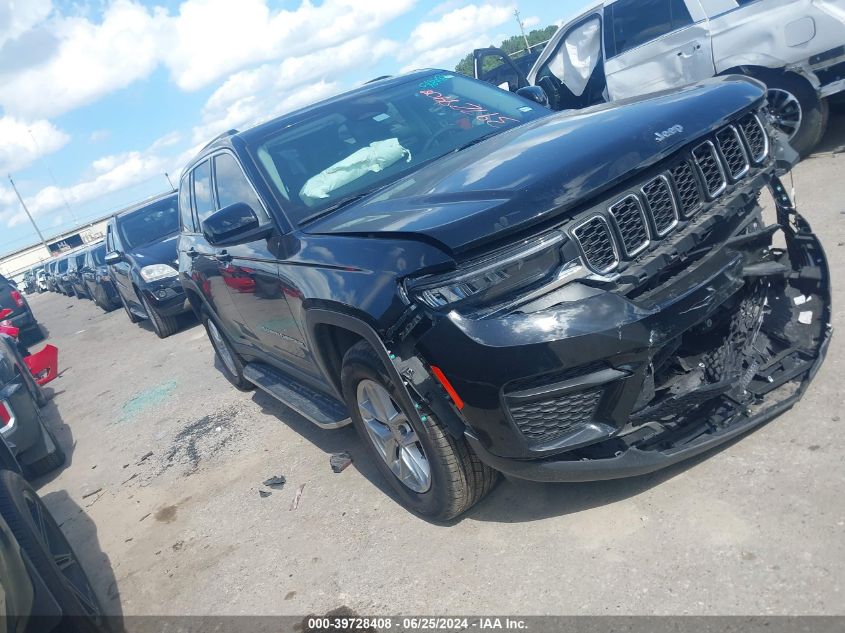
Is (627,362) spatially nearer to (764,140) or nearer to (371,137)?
(764,140)

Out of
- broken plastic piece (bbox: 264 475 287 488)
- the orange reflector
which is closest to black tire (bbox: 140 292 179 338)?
broken plastic piece (bbox: 264 475 287 488)

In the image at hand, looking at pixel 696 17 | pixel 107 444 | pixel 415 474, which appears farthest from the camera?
pixel 696 17

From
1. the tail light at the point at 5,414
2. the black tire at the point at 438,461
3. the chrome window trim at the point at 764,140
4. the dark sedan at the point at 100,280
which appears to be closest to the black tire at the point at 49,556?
the black tire at the point at 438,461

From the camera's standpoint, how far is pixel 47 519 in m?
3.59

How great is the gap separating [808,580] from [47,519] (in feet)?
11.4

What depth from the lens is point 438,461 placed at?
9.44 ft

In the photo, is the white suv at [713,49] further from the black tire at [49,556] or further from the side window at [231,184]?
the black tire at [49,556]

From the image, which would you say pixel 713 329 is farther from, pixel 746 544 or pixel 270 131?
pixel 270 131

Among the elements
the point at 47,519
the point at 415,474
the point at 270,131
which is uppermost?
the point at 270,131

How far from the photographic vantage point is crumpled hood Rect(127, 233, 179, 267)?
10047 mm

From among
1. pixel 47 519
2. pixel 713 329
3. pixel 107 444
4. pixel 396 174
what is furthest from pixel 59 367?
pixel 713 329

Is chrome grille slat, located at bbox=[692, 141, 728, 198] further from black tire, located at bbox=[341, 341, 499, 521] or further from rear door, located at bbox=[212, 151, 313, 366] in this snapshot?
rear door, located at bbox=[212, 151, 313, 366]

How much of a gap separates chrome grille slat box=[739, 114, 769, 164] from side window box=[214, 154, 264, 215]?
2380 mm

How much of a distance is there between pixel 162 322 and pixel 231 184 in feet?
21.4
